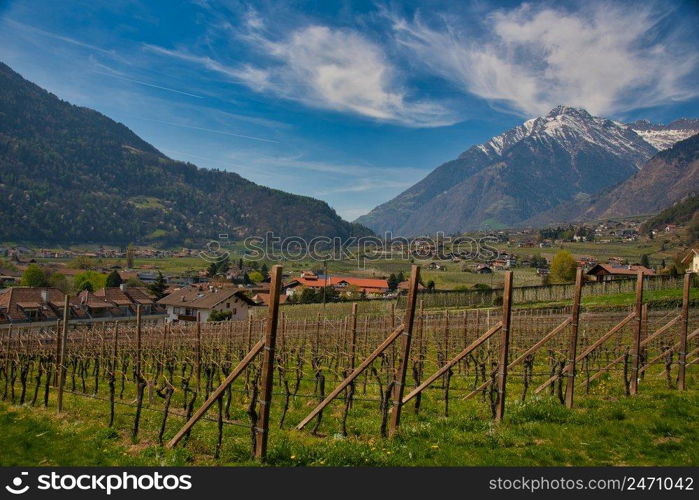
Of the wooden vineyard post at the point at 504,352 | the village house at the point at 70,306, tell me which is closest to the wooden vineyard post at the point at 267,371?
the wooden vineyard post at the point at 504,352

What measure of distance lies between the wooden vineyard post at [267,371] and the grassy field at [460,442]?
0.24 metres

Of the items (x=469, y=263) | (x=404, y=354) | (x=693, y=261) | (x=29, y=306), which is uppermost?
→ (x=693, y=261)

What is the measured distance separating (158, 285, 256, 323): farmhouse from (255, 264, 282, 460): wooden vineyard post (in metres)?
63.2

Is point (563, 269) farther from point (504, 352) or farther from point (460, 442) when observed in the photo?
point (460, 442)

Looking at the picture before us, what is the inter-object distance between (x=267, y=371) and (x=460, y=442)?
3.10m

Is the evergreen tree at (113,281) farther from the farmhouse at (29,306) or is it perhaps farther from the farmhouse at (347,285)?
the farmhouse at (29,306)

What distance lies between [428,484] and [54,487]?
4.06 metres

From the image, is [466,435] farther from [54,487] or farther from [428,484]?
[54,487]

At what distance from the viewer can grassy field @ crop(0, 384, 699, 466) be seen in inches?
283

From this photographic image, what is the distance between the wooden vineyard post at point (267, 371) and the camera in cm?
731

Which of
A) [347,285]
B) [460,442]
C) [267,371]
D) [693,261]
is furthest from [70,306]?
[693,261]

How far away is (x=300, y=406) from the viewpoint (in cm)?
1359

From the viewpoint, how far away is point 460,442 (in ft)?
26.1

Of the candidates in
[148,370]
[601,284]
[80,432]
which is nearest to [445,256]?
[601,284]
